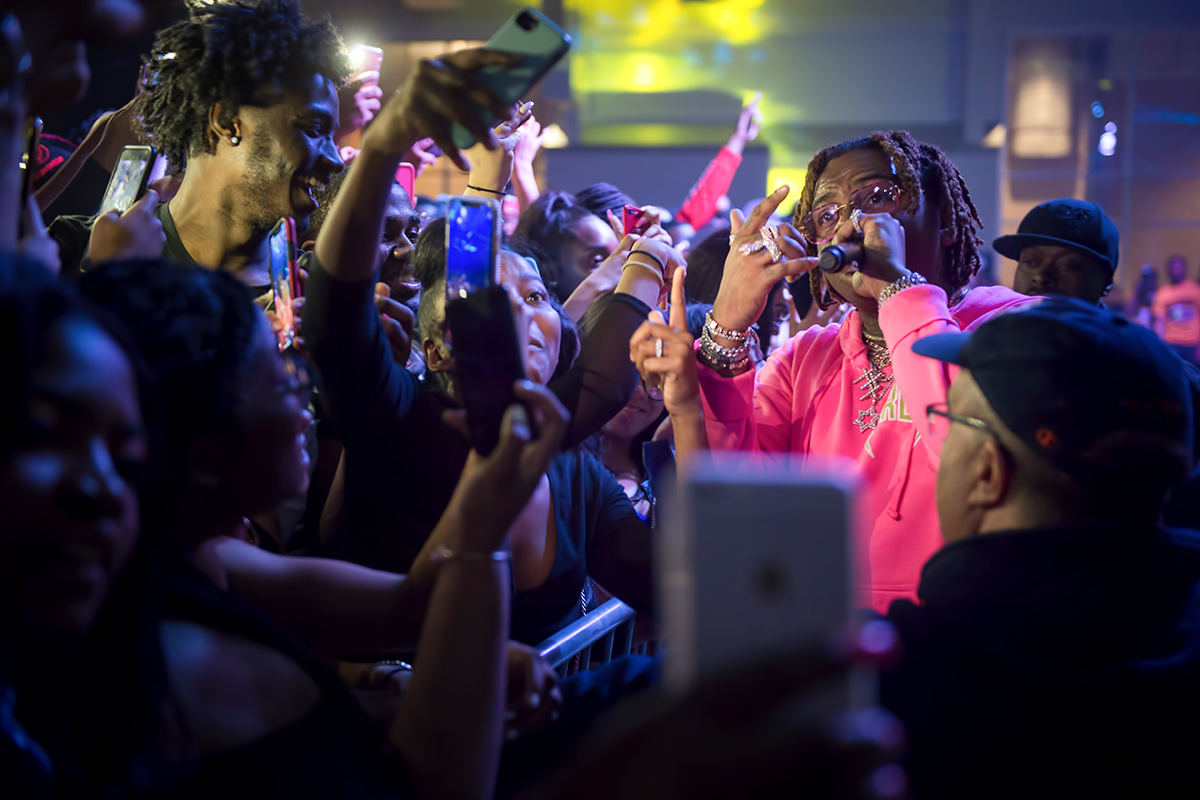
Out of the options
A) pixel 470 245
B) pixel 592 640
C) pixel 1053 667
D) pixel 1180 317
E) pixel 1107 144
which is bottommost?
pixel 1180 317

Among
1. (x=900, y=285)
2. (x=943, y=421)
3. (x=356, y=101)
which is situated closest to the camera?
(x=943, y=421)

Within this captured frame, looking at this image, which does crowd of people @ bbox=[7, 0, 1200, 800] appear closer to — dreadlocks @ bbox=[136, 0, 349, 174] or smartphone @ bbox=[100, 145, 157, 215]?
smartphone @ bbox=[100, 145, 157, 215]

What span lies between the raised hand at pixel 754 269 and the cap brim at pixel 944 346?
527 millimetres

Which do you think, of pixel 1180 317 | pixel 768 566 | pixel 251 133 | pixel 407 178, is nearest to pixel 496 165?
pixel 407 178

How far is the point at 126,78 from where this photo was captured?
16.3 ft

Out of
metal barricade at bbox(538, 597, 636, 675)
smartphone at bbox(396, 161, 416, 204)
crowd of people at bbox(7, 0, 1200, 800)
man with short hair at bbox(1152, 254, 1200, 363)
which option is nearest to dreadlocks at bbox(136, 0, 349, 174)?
smartphone at bbox(396, 161, 416, 204)

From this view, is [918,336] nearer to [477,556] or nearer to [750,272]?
[750,272]

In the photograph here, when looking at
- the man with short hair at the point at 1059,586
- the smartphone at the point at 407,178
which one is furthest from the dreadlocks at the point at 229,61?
the man with short hair at the point at 1059,586

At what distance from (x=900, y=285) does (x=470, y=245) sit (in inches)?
37.9

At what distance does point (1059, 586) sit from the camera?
3.30ft

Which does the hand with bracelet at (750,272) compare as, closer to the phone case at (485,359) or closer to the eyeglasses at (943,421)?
the eyeglasses at (943,421)

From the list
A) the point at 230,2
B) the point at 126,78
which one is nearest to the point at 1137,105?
the point at 126,78

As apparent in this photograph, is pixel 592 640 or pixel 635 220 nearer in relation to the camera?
pixel 592 640

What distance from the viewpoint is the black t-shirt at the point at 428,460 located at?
4.54ft
